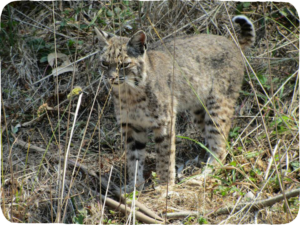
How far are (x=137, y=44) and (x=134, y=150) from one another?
146 centimetres

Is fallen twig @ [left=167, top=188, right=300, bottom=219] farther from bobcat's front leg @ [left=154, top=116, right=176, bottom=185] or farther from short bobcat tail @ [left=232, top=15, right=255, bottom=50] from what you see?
short bobcat tail @ [left=232, top=15, right=255, bottom=50]

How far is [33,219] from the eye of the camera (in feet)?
14.5

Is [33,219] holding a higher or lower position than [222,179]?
higher

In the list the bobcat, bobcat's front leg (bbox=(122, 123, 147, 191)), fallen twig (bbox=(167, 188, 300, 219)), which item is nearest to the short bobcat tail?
the bobcat

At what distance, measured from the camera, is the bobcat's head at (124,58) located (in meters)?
4.75

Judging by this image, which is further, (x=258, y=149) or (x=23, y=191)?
(x=258, y=149)

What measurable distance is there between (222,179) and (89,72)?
2775 millimetres

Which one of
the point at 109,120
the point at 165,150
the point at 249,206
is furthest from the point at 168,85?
the point at 249,206

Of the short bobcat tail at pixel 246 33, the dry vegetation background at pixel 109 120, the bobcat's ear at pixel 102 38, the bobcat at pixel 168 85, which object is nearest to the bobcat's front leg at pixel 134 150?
the bobcat at pixel 168 85

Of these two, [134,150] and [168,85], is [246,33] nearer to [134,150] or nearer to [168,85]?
[168,85]

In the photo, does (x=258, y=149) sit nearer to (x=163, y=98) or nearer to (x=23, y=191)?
(x=163, y=98)

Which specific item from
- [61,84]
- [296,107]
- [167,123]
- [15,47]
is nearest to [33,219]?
[167,123]

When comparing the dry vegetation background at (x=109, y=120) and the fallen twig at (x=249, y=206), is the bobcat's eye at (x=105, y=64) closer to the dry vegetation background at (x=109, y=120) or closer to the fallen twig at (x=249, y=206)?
the dry vegetation background at (x=109, y=120)

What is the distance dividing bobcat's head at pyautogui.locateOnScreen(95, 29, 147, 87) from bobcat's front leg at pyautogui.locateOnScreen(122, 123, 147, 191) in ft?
2.55
